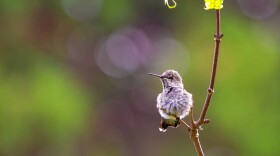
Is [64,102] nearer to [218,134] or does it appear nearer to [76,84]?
[76,84]

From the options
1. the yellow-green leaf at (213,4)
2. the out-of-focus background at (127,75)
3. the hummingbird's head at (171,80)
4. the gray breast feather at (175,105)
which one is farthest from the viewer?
the out-of-focus background at (127,75)

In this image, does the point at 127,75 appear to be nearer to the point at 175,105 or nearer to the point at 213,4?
the point at 175,105

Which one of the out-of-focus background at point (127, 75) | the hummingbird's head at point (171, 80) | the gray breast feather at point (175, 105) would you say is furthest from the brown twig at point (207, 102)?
the out-of-focus background at point (127, 75)

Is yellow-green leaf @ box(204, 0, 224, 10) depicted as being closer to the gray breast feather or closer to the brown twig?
the brown twig

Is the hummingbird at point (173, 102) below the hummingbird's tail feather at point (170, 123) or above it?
above

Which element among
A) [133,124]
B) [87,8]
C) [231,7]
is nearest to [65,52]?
[87,8]

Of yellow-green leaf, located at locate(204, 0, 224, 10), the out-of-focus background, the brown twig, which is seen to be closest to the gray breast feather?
the brown twig

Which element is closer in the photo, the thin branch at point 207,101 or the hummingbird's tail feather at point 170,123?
the thin branch at point 207,101

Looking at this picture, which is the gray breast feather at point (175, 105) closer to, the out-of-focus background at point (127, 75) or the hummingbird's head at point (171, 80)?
the hummingbird's head at point (171, 80)
